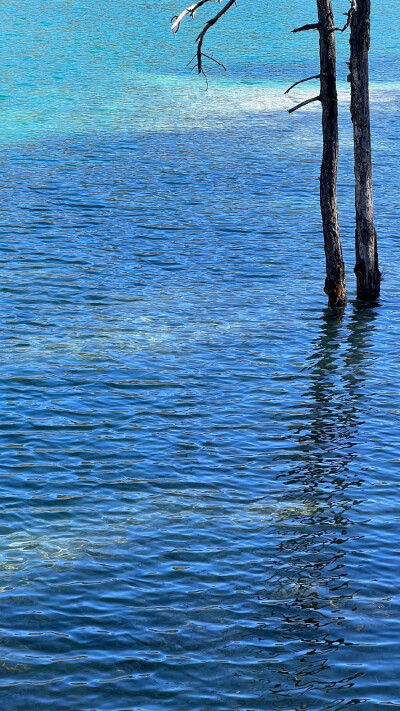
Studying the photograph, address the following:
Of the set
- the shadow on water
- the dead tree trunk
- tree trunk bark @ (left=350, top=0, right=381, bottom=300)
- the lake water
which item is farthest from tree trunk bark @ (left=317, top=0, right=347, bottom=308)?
the shadow on water

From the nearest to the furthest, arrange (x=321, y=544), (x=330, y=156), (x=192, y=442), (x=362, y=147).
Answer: (x=321, y=544)
(x=192, y=442)
(x=330, y=156)
(x=362, y=147)

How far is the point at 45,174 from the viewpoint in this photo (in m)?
31.3

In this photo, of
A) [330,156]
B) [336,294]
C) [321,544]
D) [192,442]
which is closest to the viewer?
[321,544]

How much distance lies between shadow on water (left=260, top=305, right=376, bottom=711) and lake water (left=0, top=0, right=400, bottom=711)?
0.09ft

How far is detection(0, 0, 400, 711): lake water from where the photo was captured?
385 inches

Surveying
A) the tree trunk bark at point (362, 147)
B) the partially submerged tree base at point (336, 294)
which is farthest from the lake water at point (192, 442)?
the tree trunk bark at point (362, 147)

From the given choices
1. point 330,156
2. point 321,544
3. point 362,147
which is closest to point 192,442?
point 321,544

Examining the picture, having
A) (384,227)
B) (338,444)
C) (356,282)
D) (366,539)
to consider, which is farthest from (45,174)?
(366,539)

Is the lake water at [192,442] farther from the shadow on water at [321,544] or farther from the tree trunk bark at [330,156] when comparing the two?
the tree trunk bark at [330,156]

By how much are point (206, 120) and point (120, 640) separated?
34005 mm

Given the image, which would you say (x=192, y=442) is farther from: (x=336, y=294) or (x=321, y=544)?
(x=336, y=294)

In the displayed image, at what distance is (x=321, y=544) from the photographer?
11930 millimetres

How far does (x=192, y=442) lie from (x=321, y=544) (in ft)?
10.5

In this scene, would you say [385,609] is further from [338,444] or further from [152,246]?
[152,246]
